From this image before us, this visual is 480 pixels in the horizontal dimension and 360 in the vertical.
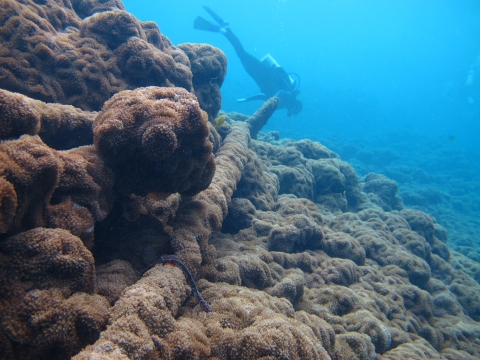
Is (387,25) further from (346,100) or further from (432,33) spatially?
(346,100)

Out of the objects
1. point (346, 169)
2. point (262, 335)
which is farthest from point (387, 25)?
point (262, 335)

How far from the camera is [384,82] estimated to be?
159 metres

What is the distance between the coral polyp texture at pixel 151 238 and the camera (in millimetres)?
1903

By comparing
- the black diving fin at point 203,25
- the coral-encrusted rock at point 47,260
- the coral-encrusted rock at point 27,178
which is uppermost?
the black diving fin at point 203,25

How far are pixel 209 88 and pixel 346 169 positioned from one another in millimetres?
7253

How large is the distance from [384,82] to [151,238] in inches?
7333

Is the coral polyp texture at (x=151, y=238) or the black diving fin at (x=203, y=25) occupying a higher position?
the black diving fin at (x=203, y=25)

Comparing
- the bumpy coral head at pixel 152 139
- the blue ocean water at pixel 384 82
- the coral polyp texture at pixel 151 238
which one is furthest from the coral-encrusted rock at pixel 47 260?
the blue ocean water at pixel 384 82

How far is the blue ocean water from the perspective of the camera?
30173 millimetres

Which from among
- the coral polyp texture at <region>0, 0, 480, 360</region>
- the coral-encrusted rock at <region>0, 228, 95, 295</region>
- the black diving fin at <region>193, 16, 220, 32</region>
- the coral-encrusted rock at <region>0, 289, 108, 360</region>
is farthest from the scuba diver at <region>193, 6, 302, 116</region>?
the coral-encrusted rock at <region>0, 289, 108, 360</region>

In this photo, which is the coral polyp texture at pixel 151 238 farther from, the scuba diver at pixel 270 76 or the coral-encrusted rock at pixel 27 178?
the scuba diver at pixel 270 76

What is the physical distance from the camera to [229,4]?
16288 centimetres

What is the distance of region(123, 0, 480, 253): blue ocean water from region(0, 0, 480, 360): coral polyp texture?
47.8ft

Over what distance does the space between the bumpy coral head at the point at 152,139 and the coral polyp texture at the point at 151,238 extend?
0.02m
